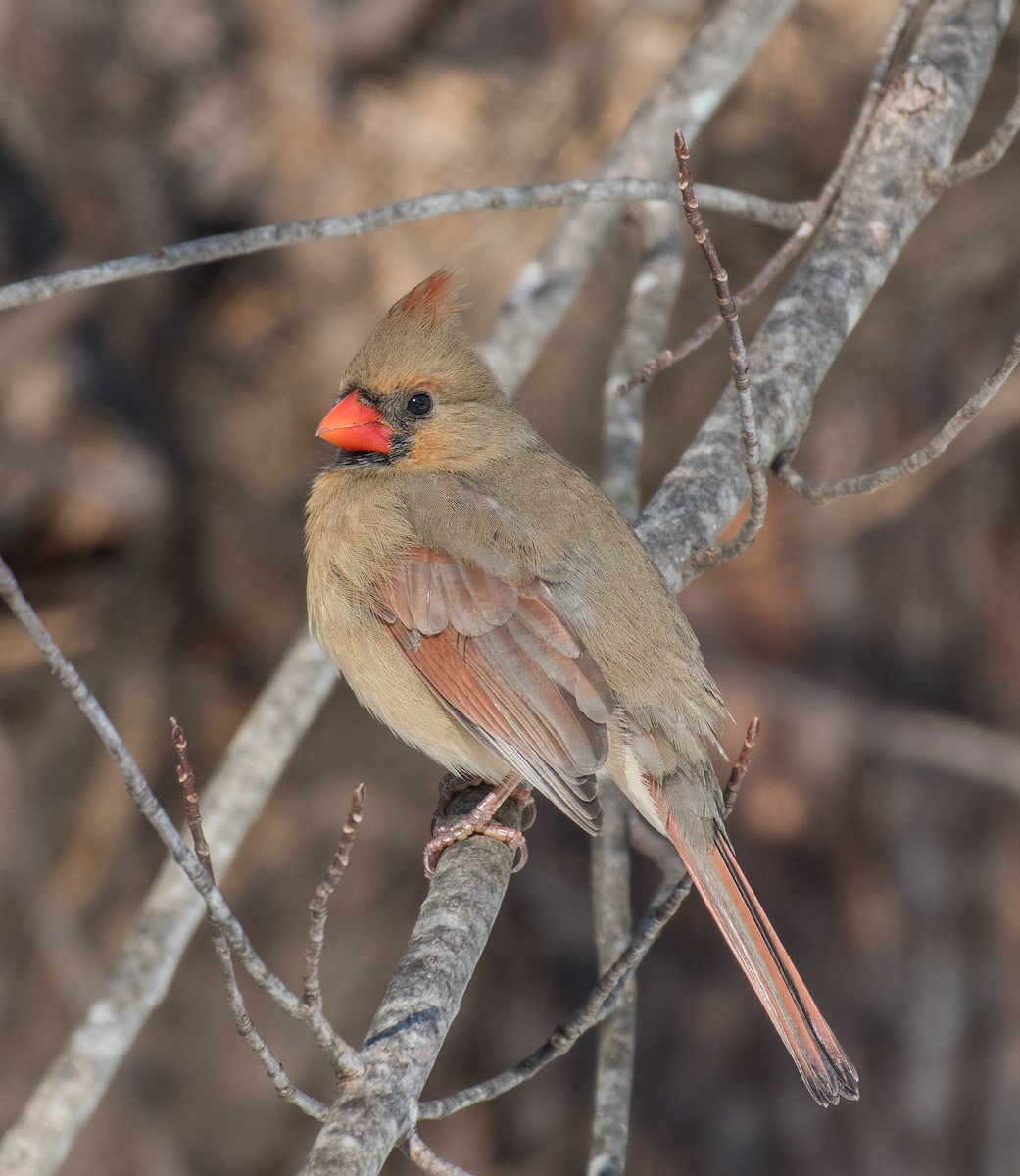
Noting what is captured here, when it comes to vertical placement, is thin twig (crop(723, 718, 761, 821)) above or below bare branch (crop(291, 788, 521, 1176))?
above

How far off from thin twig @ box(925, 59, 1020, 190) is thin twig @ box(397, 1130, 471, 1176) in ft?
7.06

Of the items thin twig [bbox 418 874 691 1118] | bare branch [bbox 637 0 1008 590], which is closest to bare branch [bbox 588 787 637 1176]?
thin twig [bbox 418 874 691 1118]

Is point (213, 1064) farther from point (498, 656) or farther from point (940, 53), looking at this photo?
point (940, 53)

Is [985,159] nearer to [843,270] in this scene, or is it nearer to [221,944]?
[843,270]

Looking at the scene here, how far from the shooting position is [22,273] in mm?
4293

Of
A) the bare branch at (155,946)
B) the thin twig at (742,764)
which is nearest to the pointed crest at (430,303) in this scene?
the bare branch at (155,946)

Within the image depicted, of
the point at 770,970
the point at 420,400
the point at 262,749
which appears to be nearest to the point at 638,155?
the point at 420,400

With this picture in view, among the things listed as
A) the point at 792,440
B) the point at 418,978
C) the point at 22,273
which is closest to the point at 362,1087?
the point at 418,978

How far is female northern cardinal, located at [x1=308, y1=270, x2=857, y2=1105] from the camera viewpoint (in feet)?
8.53

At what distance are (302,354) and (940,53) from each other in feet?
6.87

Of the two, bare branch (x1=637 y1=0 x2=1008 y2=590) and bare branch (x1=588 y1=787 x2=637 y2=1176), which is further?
bare branch (x1=637 y1=0 x2=1008 y2=590)

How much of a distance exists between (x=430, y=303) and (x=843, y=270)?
97 centimetres

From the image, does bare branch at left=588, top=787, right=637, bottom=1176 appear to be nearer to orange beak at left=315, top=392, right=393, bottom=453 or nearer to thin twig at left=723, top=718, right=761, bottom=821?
thin twig at left=723, top=718, right=761, bottom=821

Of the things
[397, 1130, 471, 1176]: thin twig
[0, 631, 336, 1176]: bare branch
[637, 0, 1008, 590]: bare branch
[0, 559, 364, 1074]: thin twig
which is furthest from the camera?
[637, 0, 1008, 590]: bare branch
